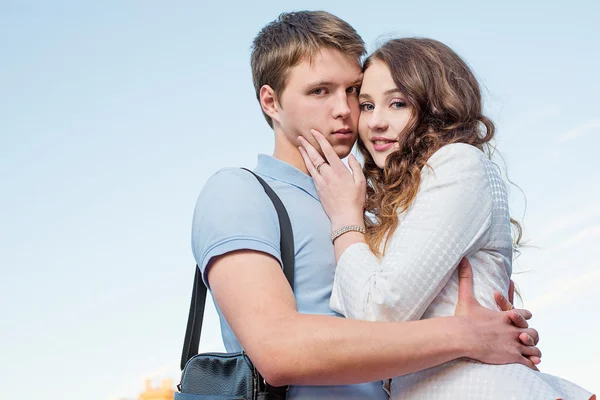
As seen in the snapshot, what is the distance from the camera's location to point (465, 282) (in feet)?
8.09

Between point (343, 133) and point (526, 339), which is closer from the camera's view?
point (526, 339)

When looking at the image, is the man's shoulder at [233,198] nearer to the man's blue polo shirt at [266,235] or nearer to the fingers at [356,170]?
the man's blue polo shirt at [266,235]

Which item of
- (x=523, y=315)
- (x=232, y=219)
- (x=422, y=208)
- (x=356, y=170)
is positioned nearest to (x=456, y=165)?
(x=422, y=208)

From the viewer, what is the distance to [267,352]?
221cm

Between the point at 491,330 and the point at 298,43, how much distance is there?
58.8 inches

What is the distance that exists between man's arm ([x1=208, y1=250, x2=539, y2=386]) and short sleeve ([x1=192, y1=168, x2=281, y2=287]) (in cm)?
5

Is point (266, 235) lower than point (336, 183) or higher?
lower

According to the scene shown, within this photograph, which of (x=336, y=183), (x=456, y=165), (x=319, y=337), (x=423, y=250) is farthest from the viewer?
(x=336, y=183)

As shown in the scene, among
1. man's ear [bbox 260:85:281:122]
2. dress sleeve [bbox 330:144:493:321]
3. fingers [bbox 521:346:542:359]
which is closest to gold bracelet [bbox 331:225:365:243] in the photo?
dress sleeve [bbox 330:144:493:321]

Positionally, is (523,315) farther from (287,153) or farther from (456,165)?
(287,153)

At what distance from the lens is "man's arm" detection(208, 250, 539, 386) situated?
2.18m

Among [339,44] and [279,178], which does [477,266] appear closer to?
[279,178]

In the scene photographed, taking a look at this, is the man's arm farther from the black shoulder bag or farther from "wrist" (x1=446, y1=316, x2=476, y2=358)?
the black shoulder bag

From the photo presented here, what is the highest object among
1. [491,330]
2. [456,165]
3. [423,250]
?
[456,165]
